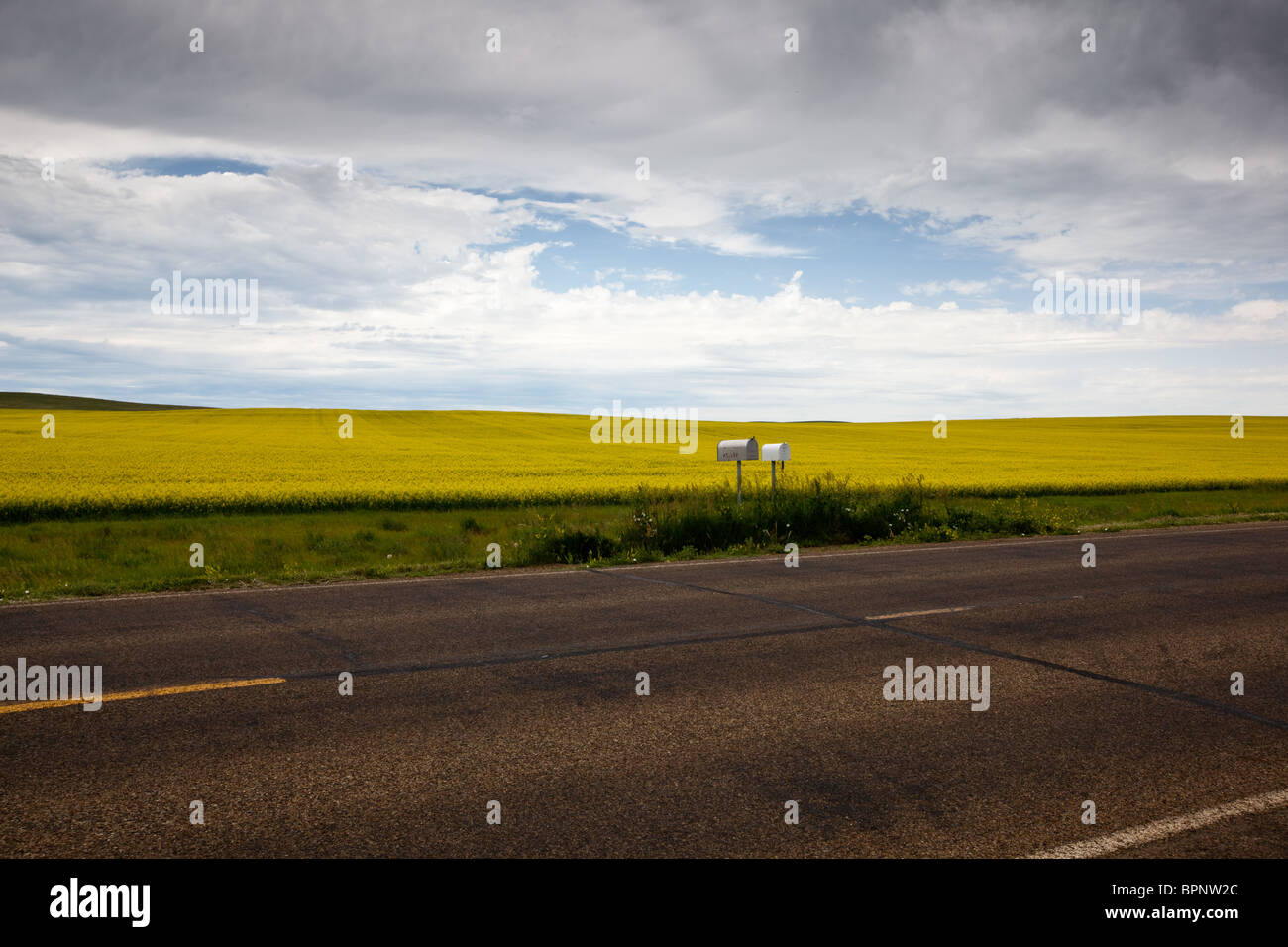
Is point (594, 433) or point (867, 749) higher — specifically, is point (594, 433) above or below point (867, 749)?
above

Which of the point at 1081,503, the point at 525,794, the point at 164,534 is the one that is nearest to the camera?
the point at 525,794

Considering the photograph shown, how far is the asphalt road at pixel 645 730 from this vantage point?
414cm

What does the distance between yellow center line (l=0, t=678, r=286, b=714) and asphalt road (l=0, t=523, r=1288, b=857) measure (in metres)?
0.06

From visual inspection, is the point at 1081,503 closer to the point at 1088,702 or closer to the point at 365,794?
the point at 1088,702

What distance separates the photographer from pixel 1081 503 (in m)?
25.8

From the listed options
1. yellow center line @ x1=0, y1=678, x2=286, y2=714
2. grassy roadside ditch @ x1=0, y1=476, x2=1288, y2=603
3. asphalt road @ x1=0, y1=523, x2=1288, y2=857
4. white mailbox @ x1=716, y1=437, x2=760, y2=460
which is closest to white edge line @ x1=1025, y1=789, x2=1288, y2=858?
asphalt road @ x1=0, y1=523, x2=1288, y2=857

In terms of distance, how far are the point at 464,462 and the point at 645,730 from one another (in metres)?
28.6

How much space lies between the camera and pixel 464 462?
33.2 metres

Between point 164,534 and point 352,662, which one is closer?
point 352,662

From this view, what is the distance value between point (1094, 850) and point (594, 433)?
161 feet

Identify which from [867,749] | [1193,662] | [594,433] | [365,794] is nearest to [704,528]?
[1193,662]

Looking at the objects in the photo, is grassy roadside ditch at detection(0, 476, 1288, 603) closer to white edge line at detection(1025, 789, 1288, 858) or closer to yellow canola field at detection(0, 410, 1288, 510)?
yellow canola field at detection(0, 410, 1288, 510)

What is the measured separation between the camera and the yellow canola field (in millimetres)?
22625

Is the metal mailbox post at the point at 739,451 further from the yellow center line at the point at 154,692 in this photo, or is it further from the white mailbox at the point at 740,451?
the yellow center line at the point at 154,692
